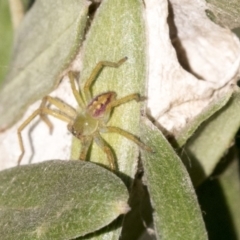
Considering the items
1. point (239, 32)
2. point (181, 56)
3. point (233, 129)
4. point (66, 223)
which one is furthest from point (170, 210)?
point (239, 32)

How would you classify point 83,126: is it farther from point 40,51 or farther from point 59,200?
point 59,200

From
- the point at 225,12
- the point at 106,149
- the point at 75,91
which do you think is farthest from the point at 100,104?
the point at 225,12

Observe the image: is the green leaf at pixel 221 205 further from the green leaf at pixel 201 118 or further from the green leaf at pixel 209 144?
the green leaf at pixel 201 118

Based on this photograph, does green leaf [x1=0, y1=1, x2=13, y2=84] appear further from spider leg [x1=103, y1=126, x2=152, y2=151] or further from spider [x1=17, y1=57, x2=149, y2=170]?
spider leg [x1=103, y1=126, x2=152, y2=151]

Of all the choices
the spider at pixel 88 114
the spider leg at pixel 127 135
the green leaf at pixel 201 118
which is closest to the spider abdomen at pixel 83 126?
the spider at pixel 88 114

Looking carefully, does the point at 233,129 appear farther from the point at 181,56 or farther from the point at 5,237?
the point at 5,237

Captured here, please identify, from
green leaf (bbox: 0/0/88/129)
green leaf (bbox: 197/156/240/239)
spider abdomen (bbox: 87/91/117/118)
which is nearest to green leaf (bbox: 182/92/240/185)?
green leaf (bbox: 197/156/240/239)

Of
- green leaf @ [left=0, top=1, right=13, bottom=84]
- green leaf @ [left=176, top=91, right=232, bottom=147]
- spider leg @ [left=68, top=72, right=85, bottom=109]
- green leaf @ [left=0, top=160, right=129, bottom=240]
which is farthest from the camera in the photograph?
green leaf @ [left=0, top=1, right=13, bottom=84]

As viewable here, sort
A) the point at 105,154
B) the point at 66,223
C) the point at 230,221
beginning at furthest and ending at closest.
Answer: the point at 230,221 < the point at 105,154 < the point at 66,223
